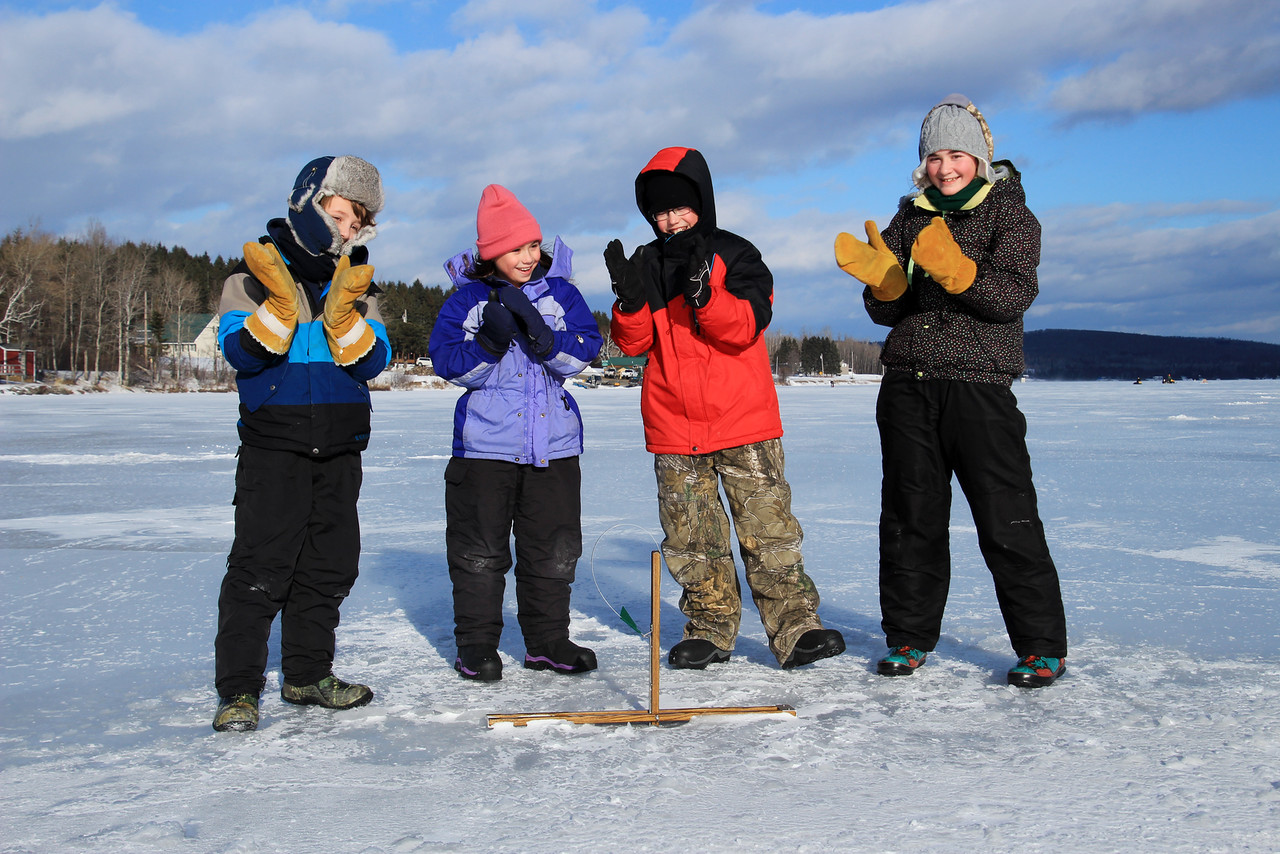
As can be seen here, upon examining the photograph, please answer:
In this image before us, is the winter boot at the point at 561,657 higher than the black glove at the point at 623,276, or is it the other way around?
the black glove at the point at 623,276

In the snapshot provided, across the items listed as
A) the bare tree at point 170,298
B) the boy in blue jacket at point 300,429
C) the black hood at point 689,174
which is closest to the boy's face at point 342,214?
the boy in blue jacket at point 300,429

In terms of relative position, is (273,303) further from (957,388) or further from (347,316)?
(957,388)

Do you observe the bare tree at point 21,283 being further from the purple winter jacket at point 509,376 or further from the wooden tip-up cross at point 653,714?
the wooden tip-up cross at point 653,714

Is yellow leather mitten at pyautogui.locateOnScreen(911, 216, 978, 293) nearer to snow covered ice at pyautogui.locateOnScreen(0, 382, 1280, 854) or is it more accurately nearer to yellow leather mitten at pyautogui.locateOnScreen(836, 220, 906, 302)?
yellow leather mitten at pyautogui.locateOnScreen(836, 220, 906, 302)

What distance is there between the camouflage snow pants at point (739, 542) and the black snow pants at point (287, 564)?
1.04 metres

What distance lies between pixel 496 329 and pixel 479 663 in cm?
104

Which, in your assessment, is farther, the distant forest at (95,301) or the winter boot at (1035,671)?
the distant forest at (95,301)

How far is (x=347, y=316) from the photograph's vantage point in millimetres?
2568

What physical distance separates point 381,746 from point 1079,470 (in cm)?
795

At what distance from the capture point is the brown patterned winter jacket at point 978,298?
9.06ft

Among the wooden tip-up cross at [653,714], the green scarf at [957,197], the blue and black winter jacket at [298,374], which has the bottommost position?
the wooden tip-up cross at [653,714]

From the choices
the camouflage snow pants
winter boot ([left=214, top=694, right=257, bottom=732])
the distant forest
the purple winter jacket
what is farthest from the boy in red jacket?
the distant forest

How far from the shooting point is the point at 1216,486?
7.24m

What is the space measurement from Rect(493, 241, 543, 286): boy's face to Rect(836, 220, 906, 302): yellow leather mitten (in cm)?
98
